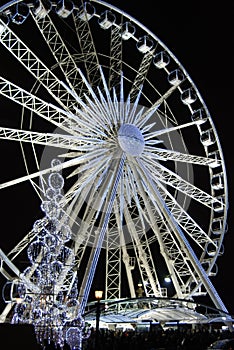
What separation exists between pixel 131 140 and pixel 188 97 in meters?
4.57

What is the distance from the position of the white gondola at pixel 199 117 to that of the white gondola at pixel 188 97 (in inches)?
23.2

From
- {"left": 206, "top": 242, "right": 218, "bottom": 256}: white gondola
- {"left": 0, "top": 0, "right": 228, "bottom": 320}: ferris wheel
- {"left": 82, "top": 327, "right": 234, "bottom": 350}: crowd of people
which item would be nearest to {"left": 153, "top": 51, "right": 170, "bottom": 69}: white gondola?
{"left": 0, "top": 0, "right": 228, "bottom": 320}: ferris wheel

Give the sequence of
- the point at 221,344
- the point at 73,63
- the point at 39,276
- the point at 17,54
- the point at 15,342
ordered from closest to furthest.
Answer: the point at 15,342
the point at 221,344
the point at 39,276
the point at 17,54
the point at 73,63

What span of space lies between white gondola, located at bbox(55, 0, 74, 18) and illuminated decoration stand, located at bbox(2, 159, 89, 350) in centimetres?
608

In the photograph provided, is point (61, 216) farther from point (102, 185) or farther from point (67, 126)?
point (67, 126)

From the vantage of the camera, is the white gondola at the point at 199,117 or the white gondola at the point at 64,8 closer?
the white gondola at the point at 64,8

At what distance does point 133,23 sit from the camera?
23.0m

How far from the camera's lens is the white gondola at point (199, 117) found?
23.3 meters

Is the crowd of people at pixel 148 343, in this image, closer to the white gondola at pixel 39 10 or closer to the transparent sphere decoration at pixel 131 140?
the transparent sphere decoration at pixel 131 140

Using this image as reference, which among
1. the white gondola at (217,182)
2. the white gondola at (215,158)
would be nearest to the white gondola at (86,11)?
the white gondola at (215,158)

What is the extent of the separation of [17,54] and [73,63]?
2449mm

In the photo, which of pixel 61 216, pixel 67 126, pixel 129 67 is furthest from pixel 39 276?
pixel 129 67

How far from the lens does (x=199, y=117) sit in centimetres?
2333

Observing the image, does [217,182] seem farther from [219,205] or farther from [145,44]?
[145,44]
